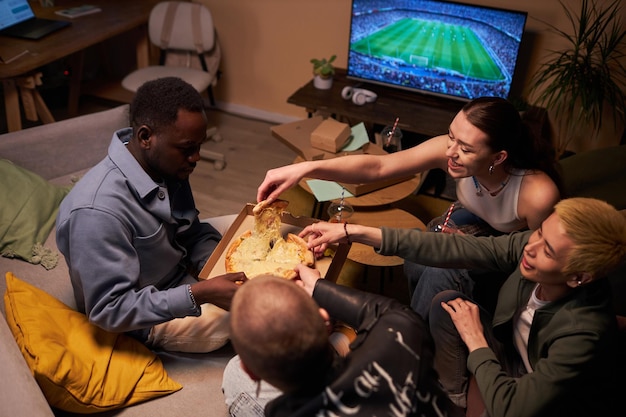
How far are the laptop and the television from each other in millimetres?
2034

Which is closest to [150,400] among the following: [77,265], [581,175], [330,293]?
[77,265]

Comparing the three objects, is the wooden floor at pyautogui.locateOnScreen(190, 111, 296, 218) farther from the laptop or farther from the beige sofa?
the laptop

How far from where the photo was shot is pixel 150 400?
1697mm

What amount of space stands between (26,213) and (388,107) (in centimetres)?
225

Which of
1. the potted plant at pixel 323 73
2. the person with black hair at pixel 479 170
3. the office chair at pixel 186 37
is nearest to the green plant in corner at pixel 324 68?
the potted plant at pixel 323 73

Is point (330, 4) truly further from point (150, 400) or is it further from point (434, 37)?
point (150, 400)

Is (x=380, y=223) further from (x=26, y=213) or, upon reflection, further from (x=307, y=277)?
(x=26, y=213)

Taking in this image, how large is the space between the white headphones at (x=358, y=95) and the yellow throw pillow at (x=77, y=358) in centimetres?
231

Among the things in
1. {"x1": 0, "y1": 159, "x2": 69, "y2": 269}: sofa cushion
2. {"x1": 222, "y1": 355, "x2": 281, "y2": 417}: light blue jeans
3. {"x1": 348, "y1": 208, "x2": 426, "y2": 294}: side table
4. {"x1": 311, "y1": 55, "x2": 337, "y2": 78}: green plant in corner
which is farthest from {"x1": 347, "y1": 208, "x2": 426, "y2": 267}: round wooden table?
{"x1": 311, "y1": 55, "x2": 337, "y2": 78}: green plant in corner

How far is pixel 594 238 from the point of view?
1.37 meters

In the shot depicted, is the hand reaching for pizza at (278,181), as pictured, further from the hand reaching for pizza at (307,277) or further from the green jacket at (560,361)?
the green jacket at (560,361)

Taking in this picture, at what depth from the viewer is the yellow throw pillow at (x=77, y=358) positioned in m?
1.52

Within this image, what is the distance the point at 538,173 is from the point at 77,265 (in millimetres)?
1613

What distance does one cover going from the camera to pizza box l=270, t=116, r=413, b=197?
8.80 feet
